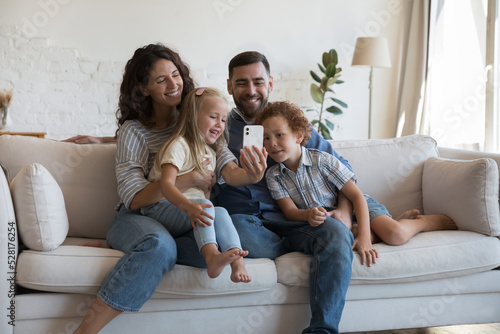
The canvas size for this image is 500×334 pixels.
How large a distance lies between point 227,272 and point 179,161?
16.5 inches

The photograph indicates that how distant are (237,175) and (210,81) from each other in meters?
2.89

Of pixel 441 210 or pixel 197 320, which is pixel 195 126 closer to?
pixel 197 320

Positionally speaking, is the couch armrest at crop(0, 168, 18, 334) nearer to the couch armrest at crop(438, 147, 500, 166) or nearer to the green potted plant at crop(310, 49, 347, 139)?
the couch armrest at crop(438, 147, 500, 166)

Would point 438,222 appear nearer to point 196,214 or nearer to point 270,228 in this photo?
point 270,228

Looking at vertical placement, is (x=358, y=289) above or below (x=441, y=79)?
below

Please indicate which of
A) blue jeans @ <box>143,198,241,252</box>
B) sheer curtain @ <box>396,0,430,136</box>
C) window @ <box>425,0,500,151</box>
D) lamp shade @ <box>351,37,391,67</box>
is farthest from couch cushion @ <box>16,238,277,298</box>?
sheer curtain @ <box>396,0,430,136</box>

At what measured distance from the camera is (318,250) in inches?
67.2

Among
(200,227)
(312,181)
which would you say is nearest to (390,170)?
(312,181)

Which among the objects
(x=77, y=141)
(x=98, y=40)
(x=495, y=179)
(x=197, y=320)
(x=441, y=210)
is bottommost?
(x=197, y=320)

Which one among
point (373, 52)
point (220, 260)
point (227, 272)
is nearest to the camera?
point (220, 260)

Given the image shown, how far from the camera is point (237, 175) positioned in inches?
72.9

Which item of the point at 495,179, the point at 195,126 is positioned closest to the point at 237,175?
the point at 195,126

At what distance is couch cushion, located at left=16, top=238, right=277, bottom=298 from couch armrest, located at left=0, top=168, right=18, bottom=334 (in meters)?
0.03

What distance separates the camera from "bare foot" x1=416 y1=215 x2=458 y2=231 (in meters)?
2.02
